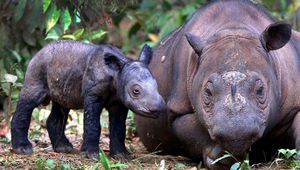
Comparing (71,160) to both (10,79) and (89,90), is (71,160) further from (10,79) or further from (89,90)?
(10,79)

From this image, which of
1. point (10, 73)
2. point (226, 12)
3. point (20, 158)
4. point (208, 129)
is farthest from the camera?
point (10, 73)

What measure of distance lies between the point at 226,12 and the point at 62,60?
160 cm

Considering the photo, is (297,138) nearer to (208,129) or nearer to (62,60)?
(208,129)

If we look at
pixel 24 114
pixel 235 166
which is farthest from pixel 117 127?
→ pixel 235 166

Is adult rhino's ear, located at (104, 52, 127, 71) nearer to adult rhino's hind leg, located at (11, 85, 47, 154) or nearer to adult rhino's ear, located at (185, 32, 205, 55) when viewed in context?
adult rhino's ear, located at (185, 32, 205, 55)

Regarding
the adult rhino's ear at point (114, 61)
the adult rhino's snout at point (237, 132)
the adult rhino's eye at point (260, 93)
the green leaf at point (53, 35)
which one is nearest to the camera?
the adult rhino's snout at point (237, 132)

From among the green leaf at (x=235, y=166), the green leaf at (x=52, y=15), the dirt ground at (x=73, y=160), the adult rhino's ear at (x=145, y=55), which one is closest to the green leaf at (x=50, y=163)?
the dirt ground at (x=73, y=160)

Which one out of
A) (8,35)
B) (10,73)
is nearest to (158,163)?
(10,73)

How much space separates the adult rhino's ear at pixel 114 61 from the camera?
775 cm

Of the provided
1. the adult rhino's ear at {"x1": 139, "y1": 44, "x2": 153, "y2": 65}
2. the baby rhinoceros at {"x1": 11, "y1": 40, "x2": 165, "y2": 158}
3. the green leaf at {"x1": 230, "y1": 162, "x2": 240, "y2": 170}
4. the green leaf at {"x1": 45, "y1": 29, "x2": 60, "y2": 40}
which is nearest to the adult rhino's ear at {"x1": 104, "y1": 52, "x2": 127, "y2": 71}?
the baby rhinoceros at {"x1": 11, "y1": 40, "x2": 165, "y2": 158}

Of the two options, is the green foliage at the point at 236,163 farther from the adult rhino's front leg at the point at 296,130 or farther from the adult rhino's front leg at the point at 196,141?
the adult rhino's front leg at the point at 296,130

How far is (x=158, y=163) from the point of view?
26.5ft

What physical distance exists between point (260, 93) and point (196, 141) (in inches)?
36.3

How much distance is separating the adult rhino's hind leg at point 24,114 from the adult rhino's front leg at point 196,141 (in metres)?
1.28
